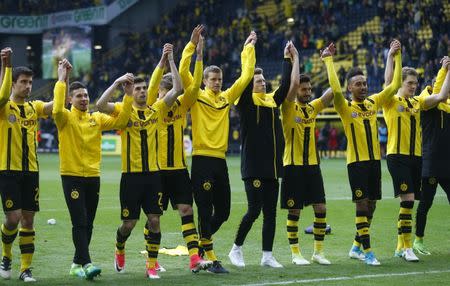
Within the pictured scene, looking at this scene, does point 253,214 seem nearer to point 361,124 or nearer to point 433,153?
point 361,124

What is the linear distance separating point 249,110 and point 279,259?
2.06 m

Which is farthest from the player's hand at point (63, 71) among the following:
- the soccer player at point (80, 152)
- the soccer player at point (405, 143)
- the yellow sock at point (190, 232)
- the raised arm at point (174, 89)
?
A: the soccer player at point (405, 143)

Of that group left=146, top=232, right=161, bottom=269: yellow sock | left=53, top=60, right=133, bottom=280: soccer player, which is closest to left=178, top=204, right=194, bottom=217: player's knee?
left=146, top=232, right=161, bottom=269: yellow sock

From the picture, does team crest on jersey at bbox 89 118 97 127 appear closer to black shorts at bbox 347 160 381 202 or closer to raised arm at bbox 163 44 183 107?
raised arm at bbox 163 44 183 107

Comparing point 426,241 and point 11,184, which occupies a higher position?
point 11,184

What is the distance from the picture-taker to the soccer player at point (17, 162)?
10.0m

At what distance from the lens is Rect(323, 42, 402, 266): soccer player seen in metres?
11.5

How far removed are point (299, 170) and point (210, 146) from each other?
145 centimetres

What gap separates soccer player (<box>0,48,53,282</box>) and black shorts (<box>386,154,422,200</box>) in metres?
4.72

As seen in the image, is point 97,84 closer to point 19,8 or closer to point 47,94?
point 47,94

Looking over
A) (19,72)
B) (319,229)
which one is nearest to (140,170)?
(19,72)

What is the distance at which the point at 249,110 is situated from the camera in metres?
11.2

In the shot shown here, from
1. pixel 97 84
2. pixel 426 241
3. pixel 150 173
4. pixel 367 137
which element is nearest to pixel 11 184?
pixel 150 173

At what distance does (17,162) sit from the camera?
33.2 ft
